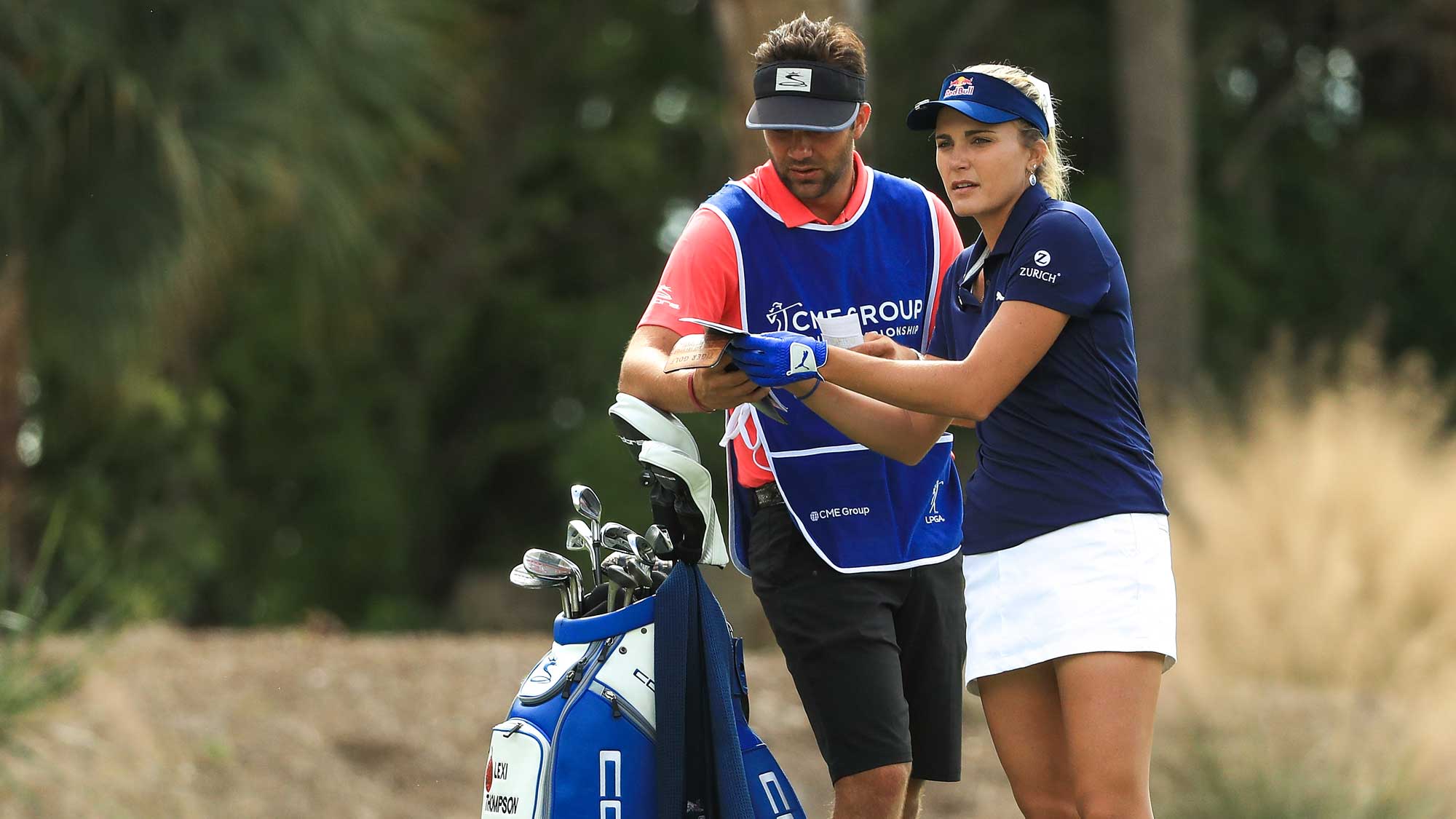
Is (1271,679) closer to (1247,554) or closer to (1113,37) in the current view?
(1247,554)

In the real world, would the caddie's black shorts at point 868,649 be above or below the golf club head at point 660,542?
below

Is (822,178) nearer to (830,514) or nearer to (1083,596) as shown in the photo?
(830,514)

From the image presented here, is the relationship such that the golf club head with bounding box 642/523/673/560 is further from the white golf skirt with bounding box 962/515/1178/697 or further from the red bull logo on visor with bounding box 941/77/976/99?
the red bull logo on visor with bounding box 941/77/976/99

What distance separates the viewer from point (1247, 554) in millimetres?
8180

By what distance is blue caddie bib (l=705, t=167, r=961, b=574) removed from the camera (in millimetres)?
3668

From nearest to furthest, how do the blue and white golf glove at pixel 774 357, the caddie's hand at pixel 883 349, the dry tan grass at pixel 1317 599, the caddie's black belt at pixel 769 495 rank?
the blue and white golf glove at pixel 774 357 < the caddie's hand at pixel 883 349 < the caddie's black belt at pixel 769 495 < the dry tan grass at pixel 1317 599

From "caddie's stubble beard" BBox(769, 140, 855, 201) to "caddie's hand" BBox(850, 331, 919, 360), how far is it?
38cm

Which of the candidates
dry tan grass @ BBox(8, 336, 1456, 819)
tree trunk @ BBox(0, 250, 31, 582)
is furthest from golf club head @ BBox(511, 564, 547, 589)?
tree trunk @ BBox(0, 250, 31, 582)

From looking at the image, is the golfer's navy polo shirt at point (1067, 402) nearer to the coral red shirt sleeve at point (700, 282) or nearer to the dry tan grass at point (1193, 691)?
the coral red shirt sleeve at point (700, 282)

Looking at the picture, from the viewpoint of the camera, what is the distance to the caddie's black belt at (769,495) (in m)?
3.79

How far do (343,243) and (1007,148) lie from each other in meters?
8.27

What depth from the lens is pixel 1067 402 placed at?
3.16 metres

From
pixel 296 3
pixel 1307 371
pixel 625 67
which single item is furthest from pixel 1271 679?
pixel 625 67

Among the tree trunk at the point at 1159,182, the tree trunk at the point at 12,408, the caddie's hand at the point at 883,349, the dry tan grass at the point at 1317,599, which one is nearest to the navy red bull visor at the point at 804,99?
the caddie's hand at the point at 883,349
